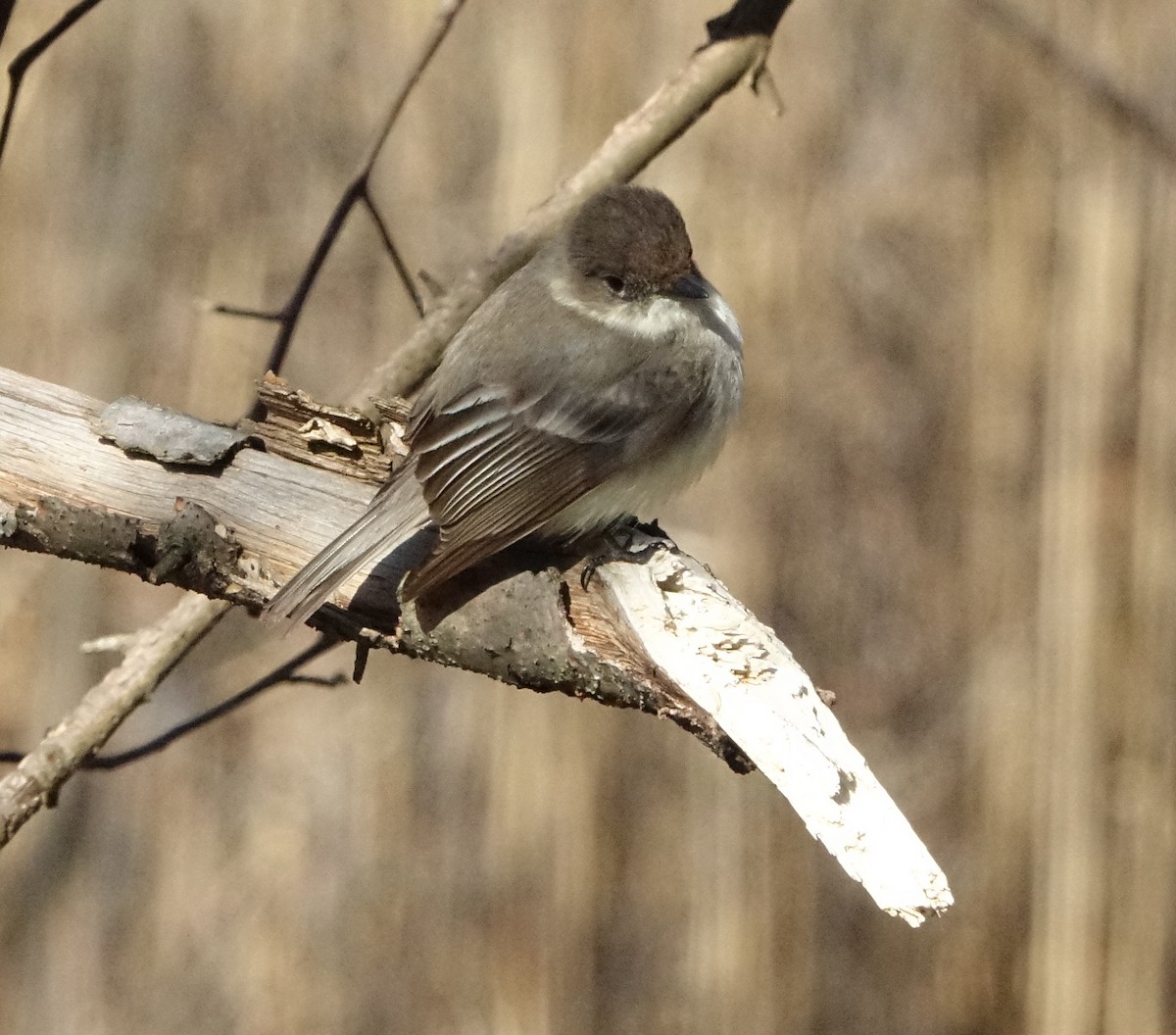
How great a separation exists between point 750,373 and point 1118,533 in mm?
1609

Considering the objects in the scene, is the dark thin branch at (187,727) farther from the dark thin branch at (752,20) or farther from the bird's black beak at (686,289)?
the dark thin branch at (752,20)

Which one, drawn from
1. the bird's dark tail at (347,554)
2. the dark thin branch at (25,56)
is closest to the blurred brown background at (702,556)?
the dark thin branch at (25,56)

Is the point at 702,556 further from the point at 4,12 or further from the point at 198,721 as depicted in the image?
the point at 4,12

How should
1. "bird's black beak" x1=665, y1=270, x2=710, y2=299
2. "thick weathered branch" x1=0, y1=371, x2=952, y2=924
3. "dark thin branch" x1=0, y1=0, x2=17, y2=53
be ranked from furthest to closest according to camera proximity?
"bird's black beak" x1=665, y1=270, x2=710, y2=299 → "dark thin branch" x1=0, y1=0, x2=17, y2=53 → "thick weathered branch" x1=0, y1=371, x2=952, y2=924

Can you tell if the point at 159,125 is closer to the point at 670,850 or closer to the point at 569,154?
the point at 569,154

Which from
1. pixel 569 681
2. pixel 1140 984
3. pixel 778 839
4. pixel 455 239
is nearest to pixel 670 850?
pixel 778 839

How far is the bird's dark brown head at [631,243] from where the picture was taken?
10.7 feet

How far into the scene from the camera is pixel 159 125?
6395 millimetres

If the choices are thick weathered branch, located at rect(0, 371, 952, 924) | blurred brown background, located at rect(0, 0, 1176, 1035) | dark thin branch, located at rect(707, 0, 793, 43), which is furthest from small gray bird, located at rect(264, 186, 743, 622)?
blurred brown background, located at rect(0, 0, 1176, 1035)

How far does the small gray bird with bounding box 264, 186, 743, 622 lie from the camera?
2973mm

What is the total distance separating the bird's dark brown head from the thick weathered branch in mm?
754

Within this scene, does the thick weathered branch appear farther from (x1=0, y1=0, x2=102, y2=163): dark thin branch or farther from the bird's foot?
(x1=0, y1=0, x2=102, y2=163): dark thin branch

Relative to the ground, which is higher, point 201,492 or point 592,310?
point 592,310

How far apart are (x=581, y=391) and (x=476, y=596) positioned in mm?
653
